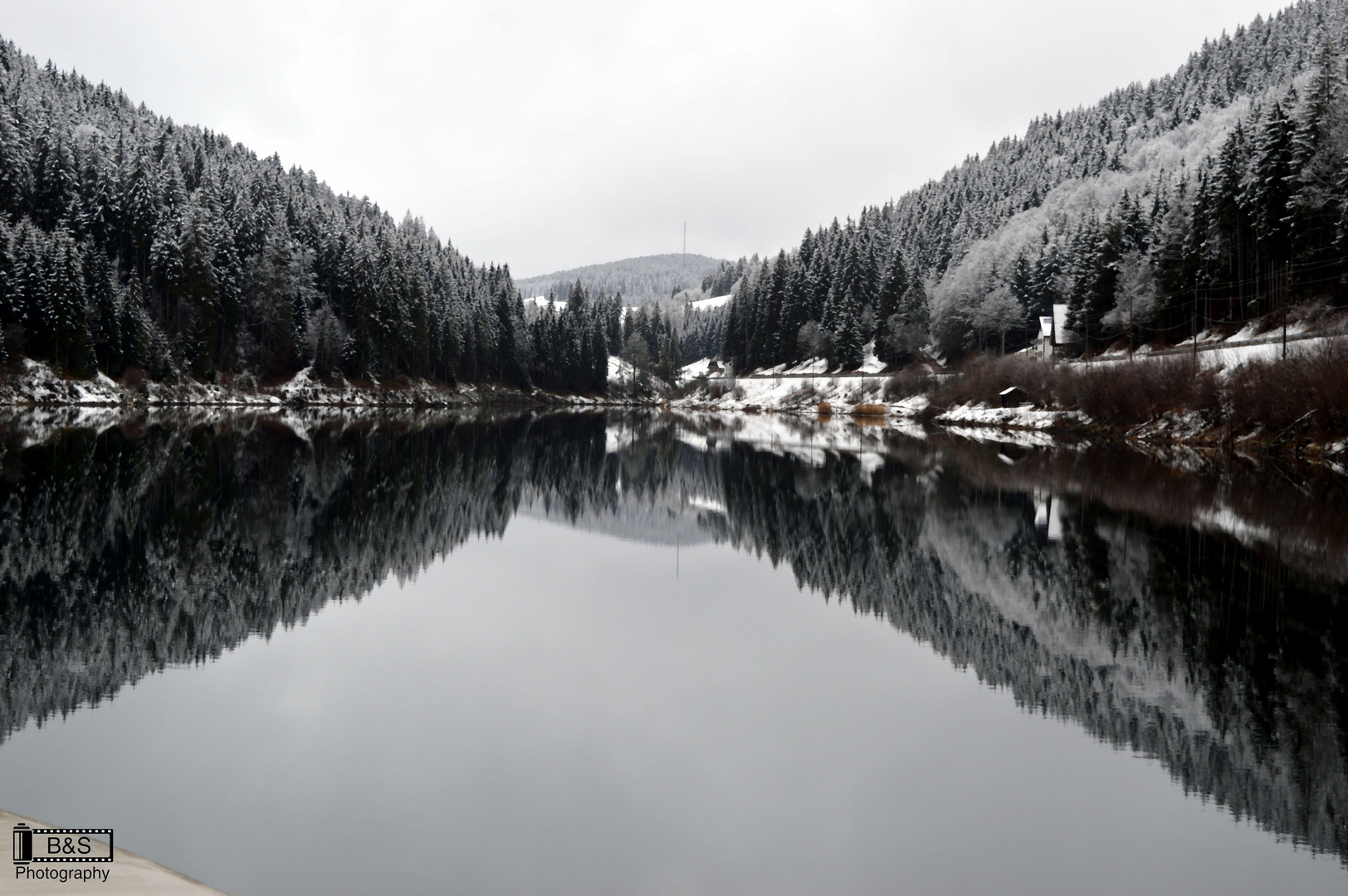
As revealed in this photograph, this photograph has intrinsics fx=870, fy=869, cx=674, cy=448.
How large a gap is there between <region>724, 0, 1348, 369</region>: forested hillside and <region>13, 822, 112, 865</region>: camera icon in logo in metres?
58.1

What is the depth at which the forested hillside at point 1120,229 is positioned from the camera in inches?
2100

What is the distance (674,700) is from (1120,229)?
7920 cm

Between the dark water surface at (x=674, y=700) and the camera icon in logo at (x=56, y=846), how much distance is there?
2.73 feet

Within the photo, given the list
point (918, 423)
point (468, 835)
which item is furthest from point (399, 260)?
point (468, 835)

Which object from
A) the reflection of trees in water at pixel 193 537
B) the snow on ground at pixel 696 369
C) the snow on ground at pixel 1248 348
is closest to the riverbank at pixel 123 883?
the reflection of trees in water at pixel 193 537

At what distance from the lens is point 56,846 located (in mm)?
3893

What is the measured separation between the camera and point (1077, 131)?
154000 mm

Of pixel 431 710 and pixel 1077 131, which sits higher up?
pixel 1077 131

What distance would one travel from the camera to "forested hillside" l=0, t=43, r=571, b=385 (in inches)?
2279

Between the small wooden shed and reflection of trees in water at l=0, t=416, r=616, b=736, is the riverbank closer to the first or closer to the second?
reflection of trees in water at l=0, t=416, r=616, b=736

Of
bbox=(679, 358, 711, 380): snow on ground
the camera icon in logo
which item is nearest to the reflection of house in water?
the camera icon in logo

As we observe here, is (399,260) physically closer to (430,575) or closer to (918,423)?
(918,423)

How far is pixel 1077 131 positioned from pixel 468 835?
175590 mm

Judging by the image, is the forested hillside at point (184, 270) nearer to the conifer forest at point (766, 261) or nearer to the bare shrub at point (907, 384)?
the conifer forest at point (766, 261)
